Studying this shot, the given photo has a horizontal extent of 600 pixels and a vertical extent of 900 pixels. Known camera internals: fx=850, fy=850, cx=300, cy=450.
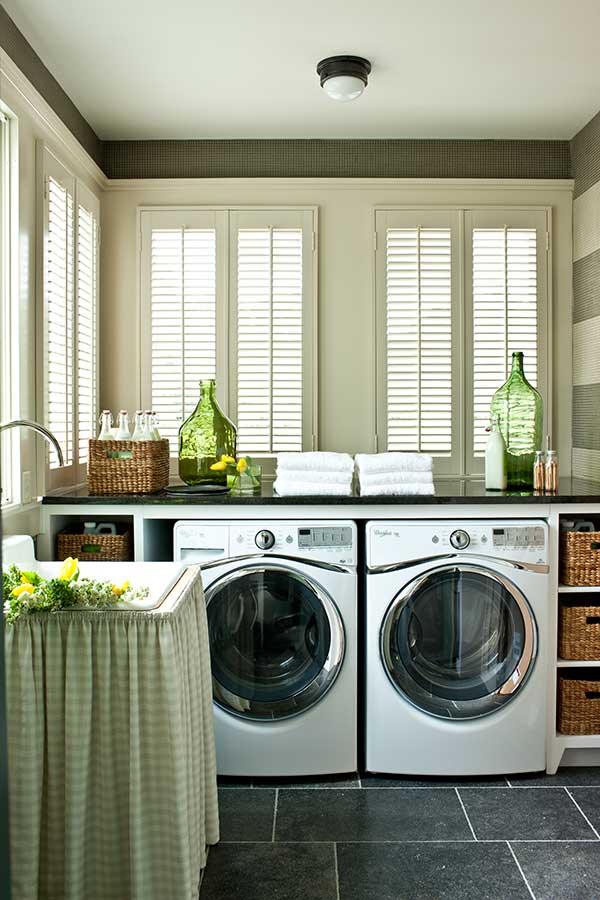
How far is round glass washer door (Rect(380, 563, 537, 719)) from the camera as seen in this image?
2955 millimetres

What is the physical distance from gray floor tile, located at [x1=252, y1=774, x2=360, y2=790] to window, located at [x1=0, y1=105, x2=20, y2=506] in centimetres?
130

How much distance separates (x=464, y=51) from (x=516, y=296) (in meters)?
1.20

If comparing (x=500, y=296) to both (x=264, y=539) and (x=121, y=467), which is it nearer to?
(x=264, y=539)

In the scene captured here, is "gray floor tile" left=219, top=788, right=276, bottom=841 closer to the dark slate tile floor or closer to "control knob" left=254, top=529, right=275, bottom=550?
the dark slate tile floor

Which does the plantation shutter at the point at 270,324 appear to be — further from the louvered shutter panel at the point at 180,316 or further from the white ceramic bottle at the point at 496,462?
the white ceramic bottle at the point at 496,462

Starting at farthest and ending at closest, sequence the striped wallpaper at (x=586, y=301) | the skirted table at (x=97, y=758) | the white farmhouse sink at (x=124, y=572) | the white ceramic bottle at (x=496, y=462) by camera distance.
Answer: the striped wallpaper at (x=586, y=301) → the white ceramic bottle at (x=496, y=462) → the white farmhouse sink at (x=124, y=572) → the skirted table at (x=97, y=758)

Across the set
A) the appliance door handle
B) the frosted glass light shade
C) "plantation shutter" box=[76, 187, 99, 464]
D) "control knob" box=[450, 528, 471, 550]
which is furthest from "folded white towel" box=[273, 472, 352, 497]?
the frosted glass light shade

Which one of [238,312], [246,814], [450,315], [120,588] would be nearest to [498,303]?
[450,315]

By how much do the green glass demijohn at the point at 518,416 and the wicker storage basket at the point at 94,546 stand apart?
1.52m

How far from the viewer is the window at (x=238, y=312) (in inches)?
149

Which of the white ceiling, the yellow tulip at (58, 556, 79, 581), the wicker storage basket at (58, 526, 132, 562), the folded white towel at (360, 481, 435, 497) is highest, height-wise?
the white ceiling

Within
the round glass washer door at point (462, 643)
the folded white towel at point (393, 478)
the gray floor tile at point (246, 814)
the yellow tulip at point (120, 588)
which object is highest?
the folded white towel at point (393, 478)

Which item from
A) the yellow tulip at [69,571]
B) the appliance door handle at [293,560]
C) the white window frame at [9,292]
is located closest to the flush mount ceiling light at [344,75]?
Result: the white window frame at [9,292]

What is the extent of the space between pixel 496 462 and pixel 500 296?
3.14 feet
